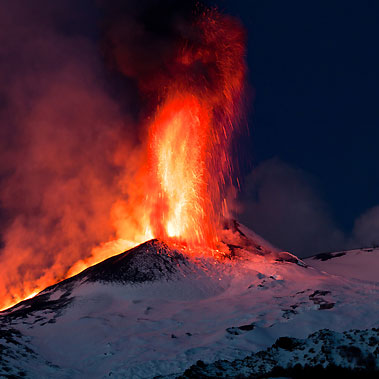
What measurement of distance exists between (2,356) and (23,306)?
2077cm

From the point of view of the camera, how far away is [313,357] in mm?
11211

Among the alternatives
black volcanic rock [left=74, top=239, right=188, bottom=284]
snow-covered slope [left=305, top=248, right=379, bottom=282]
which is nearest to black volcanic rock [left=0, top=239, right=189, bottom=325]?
black volcanic rock [left=74, top=239, right=188, bottom=284]

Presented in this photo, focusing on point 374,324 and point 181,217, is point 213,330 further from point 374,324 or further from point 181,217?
point 181,217

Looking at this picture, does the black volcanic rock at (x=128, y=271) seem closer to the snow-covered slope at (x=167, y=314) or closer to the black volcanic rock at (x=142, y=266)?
the black volcanic rock at (x=142, y=266)

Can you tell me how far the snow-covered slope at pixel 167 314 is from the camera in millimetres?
26047

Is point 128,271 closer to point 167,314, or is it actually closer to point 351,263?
point 167,314

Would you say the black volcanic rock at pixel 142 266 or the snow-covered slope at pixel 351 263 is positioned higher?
the black volcanic rock at pixel 142 266

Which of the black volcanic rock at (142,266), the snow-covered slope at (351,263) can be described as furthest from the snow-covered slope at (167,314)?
the snow-covered slope at (351,263)

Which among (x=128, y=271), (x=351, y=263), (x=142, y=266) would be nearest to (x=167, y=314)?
(x=128, y=271)

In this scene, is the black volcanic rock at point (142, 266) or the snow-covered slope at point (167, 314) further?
the black volcanic rock at point (142, 266)

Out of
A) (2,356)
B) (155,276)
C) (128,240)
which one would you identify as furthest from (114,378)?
(128,240)

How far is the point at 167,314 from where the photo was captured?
37594 mm

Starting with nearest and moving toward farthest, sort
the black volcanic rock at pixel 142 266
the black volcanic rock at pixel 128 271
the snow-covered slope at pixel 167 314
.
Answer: the snow-covered slope at pixel 167 314 < the black volcanic rock at pixel 128 271 < the black volcanic rock at pixel 142 266

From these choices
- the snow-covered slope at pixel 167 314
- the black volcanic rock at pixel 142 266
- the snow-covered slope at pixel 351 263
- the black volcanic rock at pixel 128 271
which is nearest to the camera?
the snow-covered slope at pixel 167 314
